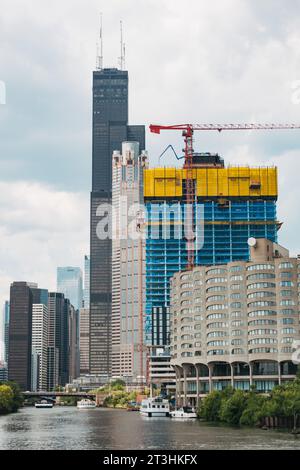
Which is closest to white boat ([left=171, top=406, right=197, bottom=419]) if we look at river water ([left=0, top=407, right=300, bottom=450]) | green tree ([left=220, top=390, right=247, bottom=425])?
green tree ([left=220, top=390, right=247, bottom=425])

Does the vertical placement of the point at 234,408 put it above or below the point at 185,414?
above

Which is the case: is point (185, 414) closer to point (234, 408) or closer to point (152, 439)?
point (234, 408)

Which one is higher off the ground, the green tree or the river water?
the green tree

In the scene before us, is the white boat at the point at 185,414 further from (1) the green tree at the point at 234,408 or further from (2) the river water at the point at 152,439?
(2) the river water at the point at 152,439

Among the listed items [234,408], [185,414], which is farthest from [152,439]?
[185,414]

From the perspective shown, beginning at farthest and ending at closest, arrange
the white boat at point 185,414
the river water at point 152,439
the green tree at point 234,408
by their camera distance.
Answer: the white boat at point 185,414, the green tree at point 234,408, the river water at point 152,439

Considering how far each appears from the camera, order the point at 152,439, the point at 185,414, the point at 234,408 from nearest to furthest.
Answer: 1. the point at 152,439
2. the point at 234,408
3. the point at 185,414

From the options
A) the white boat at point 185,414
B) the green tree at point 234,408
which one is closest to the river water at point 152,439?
the green tree at point 234,408

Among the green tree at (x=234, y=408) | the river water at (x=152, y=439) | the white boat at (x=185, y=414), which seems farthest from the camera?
the white boat at (x=185, y=414)

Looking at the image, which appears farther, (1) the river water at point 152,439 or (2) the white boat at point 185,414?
(2) the white boat at point 185,414

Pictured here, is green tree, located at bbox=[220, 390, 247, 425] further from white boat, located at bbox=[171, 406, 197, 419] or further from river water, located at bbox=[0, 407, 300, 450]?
white boat, located at bbox=[171, 406, 197, 419]
